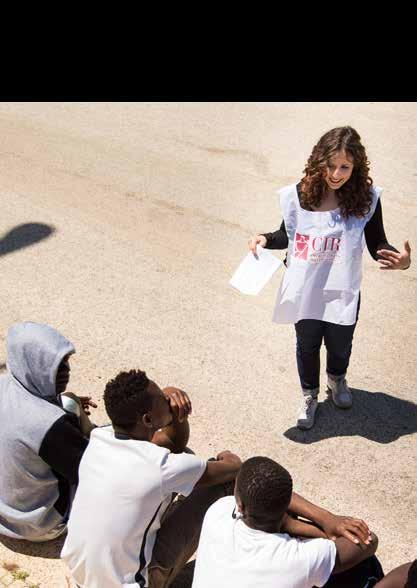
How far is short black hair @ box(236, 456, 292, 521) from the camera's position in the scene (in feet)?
9.13

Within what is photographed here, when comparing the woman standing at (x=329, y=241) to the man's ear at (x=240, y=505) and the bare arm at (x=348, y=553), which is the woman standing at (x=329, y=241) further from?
the man's ear at (x=240, y=505)

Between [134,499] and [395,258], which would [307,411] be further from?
[134,499]

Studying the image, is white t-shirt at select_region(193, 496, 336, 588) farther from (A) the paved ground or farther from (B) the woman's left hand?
(B) the woman's left hand

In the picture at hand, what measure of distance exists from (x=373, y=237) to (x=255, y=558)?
7.51 ft

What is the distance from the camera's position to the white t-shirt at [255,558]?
2711 mm

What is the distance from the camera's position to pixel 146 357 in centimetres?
547

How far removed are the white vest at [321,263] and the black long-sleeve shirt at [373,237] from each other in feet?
0.15

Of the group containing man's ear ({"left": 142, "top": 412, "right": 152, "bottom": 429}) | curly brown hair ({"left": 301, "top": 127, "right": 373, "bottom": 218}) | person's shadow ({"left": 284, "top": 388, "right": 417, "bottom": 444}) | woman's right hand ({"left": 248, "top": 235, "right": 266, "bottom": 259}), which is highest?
curly brown hair ({"left": 301, "top": 127, "right": 373, "bottom": 218})

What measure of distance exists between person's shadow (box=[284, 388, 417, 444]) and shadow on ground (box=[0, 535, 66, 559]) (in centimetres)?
162

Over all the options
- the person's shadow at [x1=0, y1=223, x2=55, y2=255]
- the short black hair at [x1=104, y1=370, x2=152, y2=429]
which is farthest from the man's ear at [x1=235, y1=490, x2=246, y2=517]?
the person's shadow at [x1=0, y1=223, x2=55, y2=255]

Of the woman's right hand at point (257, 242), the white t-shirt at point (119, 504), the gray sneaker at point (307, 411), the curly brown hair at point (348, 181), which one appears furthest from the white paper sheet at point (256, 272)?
the white t-shirt at point (119, 504)

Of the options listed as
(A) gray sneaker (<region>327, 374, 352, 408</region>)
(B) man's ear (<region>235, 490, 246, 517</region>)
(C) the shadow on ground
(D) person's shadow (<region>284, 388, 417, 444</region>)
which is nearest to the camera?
(B) man's ear (<region>235, 490, 246, 517</region>)

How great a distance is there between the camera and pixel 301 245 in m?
4.40
